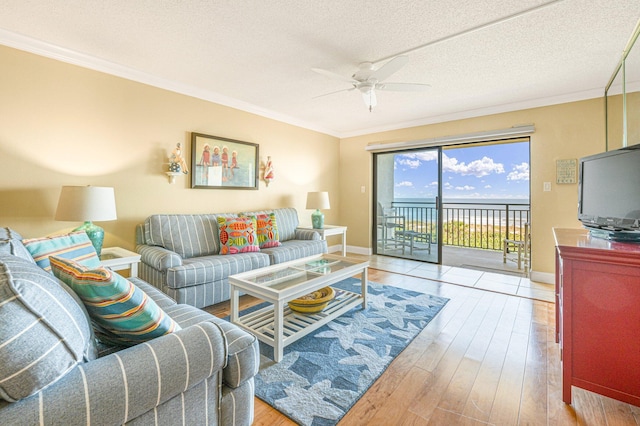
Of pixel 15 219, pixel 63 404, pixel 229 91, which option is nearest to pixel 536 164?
pixel 229 91

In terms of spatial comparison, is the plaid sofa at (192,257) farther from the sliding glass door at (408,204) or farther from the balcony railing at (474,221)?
the balcony railing at (474,221)

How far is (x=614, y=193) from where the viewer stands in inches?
66.9

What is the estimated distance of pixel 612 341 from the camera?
1.43 m

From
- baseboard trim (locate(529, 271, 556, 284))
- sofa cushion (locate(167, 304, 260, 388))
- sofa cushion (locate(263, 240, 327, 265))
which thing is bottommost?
baseboard trim (locate(529, 271, 556, 284))

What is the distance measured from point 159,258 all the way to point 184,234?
1.69 ft

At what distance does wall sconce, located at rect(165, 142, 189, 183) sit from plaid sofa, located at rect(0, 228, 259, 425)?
2450mm

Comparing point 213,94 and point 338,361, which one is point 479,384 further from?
point 213,94

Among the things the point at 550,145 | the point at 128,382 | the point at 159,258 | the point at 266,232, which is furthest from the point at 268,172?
the point at 550,145

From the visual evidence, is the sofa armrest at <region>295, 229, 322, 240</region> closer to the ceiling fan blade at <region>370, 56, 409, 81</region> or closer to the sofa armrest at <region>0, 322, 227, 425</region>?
the ceiling fan blade at <region>370, 56, 409, 81</region>

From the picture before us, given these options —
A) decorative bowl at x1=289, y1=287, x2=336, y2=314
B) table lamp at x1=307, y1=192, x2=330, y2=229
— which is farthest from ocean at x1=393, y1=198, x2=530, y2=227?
decorative bowl at x1=289, y1=287, x2=336, y2=314

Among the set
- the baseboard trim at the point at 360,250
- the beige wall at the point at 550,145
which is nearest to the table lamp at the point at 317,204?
the baseboard trim at the point at 360,250

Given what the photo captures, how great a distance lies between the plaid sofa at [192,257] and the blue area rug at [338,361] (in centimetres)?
88

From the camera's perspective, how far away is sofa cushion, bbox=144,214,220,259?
2.93m

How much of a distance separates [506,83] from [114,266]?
13.8 feet
